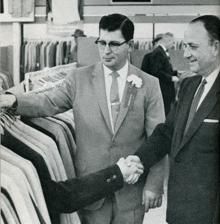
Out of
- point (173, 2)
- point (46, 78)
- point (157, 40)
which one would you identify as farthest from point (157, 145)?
point (46, 78)

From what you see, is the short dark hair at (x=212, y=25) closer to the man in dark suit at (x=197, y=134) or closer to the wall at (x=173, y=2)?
the man in dark suit at (x=197, y=134)

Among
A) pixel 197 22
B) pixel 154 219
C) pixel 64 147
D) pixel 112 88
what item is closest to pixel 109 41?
pixel 112 88

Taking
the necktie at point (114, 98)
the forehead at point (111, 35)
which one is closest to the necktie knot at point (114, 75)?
the necktie at point (114, 98)

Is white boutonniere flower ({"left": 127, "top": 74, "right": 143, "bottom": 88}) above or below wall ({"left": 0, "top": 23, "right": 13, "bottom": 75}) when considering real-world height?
below

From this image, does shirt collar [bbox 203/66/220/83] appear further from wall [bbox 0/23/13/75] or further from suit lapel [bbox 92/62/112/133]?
wall [bbox 0/23/13/75]

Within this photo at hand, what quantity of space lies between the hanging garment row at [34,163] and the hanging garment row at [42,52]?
0.56 m

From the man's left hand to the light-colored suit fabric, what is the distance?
0.02 m

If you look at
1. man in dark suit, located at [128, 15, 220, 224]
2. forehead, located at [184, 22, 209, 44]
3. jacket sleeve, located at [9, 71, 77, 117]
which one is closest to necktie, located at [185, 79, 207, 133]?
man in dark suit, located at [128, 15, 220, 224]

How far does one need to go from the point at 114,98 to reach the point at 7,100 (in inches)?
13.6

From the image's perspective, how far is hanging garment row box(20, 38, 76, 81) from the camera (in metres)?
1.82

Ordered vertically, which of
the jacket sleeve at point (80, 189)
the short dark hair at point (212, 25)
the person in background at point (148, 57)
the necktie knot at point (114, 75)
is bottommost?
the jacket sleeve at point (80, 189)

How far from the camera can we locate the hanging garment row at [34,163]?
0.90 m

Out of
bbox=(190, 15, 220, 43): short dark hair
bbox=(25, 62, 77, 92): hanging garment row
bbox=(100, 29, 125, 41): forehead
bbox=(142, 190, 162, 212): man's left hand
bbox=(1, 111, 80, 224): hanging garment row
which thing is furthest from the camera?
bbox=(25, 62, 77, 92): hanging garment row

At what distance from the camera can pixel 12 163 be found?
0.95m
